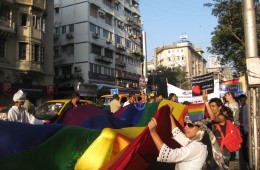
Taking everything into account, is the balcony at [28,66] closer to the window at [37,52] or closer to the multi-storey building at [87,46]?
the window at [37,52]

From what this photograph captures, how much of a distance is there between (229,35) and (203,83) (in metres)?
11.8

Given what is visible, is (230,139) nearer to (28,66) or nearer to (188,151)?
(188,151)

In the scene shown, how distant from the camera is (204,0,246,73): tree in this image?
74.1 ft

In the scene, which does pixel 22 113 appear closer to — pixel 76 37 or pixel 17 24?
pixel 17 24

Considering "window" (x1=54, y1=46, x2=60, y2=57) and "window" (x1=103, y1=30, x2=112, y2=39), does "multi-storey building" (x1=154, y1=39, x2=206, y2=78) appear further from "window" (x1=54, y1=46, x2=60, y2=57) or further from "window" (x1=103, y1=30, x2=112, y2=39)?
"window" (x1=54, y1=46, x2=60, y2=57)

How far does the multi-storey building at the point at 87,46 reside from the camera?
144 feet

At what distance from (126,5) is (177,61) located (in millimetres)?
64870

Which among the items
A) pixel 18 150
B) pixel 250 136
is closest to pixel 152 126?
pixel 18 150

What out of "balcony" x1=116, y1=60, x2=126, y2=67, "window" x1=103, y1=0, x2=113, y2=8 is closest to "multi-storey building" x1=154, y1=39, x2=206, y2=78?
"balcony" x1=116, y1=60, x2=126, y2=67

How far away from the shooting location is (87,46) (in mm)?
44344

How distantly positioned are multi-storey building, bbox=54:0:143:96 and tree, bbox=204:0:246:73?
19615 millimetres

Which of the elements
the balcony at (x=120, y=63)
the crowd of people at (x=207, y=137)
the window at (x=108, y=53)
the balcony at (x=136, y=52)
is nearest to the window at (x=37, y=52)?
the window at (x=108, y=53)

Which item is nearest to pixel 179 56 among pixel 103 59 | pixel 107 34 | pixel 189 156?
pixel 107 34

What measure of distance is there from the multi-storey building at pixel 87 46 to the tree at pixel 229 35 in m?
19.6
